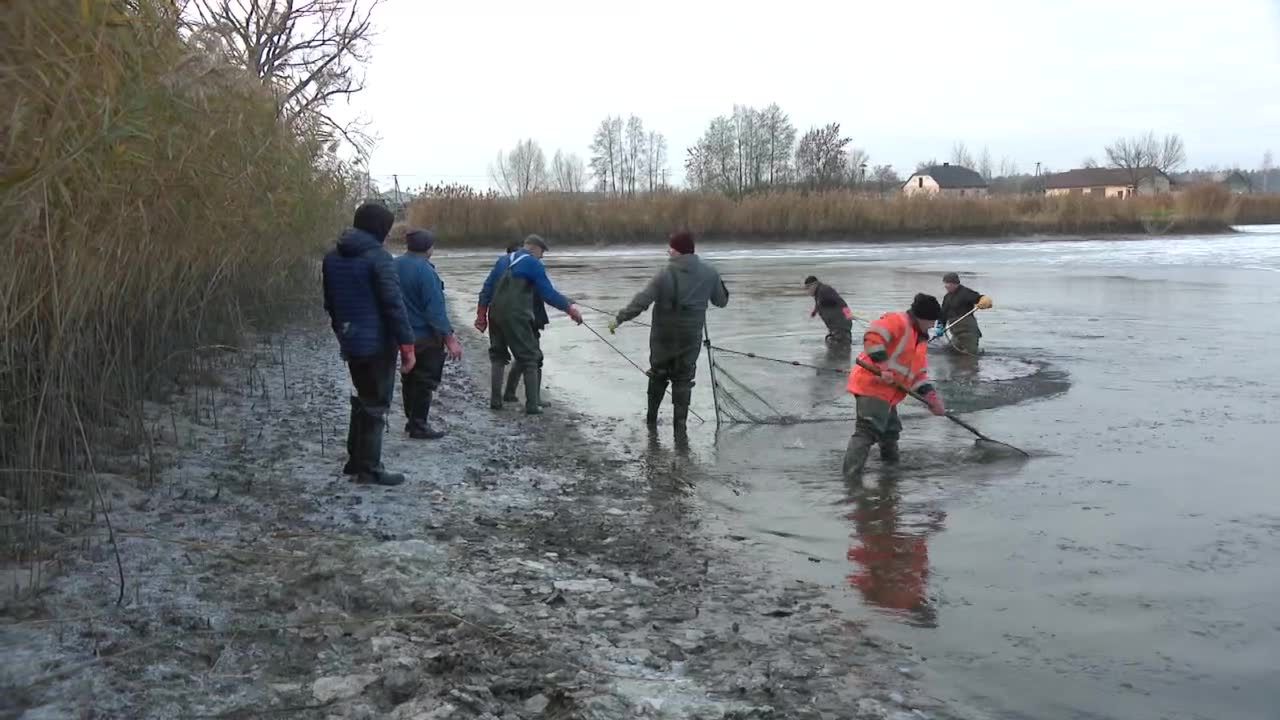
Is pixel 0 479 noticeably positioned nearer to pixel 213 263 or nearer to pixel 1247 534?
pixel 213 263

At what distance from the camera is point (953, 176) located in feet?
421

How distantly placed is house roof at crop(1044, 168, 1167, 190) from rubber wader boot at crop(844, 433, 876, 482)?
121881 millimetres

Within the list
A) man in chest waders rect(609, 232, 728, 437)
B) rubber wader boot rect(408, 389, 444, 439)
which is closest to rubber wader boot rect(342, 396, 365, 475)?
rubber wader boot rect(408, 389, 444, 439)

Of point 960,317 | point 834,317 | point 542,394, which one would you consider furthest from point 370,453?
point 834,317

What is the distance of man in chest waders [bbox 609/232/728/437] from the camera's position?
30.4 feet

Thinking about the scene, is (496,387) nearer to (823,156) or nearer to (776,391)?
(776,391)

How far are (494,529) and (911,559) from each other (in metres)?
2.44

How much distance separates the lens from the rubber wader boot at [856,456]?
8008mm

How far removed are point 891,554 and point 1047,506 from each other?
1.68 meters

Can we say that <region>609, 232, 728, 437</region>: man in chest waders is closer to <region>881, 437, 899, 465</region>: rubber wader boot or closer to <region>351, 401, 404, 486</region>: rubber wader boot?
<region>881, 437, 899, 465</region>: rubber wader boot

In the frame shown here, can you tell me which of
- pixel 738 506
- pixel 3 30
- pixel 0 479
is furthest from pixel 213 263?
pixel 3 30

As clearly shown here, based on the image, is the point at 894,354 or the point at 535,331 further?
the point at 535,331

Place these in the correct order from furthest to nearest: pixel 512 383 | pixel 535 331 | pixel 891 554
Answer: pixel 512 383
pixel 535 331
pixel 891 554

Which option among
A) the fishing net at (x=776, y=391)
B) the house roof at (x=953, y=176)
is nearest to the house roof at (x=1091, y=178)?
the house roof at (x=953, y=176)
